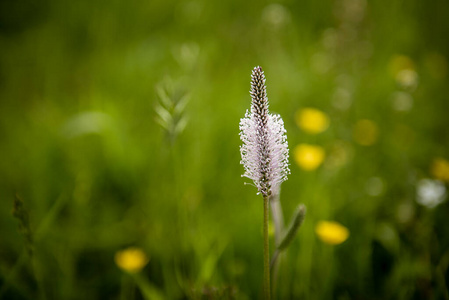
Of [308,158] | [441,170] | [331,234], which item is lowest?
[331,234]

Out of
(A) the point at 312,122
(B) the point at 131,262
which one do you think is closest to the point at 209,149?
(A) the point at 312,122

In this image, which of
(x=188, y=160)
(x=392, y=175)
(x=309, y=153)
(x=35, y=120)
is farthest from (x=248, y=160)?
(x=35, y=120)

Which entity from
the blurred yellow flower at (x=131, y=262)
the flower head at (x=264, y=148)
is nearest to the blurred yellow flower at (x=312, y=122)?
the blurred yellow flower at (x=131, y=262)

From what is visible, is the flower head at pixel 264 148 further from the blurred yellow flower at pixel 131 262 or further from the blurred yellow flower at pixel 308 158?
the blurred yellow flower at pixel 308 158

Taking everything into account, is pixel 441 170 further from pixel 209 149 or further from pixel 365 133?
pixel 209 149

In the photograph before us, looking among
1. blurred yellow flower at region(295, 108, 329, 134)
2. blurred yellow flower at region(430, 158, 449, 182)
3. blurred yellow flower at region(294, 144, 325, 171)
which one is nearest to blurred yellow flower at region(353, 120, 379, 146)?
blurred yellow flower at region(295, 108, 329, 134)

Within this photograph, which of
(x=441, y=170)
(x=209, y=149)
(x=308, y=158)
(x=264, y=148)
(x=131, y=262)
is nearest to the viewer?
(x=264, y=148)

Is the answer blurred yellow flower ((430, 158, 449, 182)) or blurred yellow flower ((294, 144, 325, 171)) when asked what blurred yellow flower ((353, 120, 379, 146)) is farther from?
blurred yellow flower ((294, 144, 325, 171))
